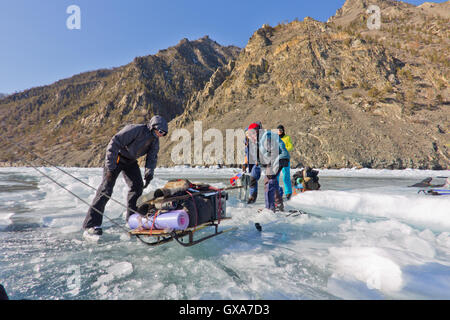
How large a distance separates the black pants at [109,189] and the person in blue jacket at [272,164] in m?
2.59

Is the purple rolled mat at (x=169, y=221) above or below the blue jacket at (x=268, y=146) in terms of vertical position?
below

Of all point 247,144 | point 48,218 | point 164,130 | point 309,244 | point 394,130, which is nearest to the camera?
point 309,244

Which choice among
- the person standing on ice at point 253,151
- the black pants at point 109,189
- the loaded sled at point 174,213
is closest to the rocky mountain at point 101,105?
the person standing on ice at point 253,151

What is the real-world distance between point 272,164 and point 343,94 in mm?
33065

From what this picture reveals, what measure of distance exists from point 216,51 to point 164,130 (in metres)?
137

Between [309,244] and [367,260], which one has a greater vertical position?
[367,260]

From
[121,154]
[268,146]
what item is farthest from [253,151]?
[121,154]

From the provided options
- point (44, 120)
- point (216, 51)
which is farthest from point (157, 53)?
point (44, 120)

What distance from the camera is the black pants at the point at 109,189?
339 centimetres

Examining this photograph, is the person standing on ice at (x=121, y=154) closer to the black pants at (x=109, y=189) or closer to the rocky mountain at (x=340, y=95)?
the black pants at (x=109, y=189)

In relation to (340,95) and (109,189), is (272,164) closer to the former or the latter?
(109,189)

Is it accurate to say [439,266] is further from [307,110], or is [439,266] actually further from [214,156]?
[307,110]

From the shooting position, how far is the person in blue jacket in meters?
4.89

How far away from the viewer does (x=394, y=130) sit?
2692cm
